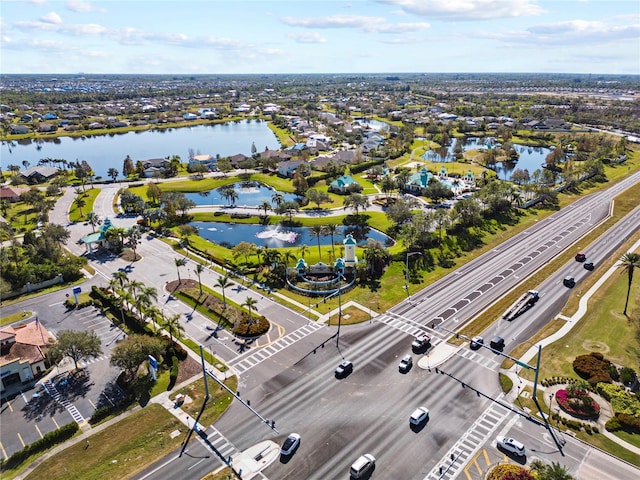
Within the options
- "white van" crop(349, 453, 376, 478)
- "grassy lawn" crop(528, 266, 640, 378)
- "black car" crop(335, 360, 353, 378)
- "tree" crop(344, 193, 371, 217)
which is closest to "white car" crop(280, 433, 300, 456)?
"white van" crop(349, 453, 376, 478)

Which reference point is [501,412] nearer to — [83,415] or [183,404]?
[183,404]

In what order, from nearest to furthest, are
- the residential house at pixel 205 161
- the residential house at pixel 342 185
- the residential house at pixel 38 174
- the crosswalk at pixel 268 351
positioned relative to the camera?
1. the crosswalk at pixel 268 351
2. the residential house at pixel 342 185
3. the residential house at pixel 38 174
4. the residential house at pixel 205 161

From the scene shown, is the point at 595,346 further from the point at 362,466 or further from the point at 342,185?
the point at 342,185

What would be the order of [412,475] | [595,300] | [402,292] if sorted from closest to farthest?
[412,475] → [595,300] → [402,292]

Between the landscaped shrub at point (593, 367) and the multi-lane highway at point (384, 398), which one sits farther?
the landscaped shrub at point (593, 367)

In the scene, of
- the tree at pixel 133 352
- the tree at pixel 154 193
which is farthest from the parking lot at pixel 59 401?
the tree at pixel 154 193

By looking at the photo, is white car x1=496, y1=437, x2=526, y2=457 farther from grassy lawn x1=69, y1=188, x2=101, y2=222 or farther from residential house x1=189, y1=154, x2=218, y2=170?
residential house x1=189, y1=154, x2=218, y2=170

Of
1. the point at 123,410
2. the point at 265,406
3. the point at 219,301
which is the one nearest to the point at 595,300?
the point at 265,406

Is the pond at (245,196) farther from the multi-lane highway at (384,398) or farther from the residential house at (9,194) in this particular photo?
the multi-lane highway at (384,398)
